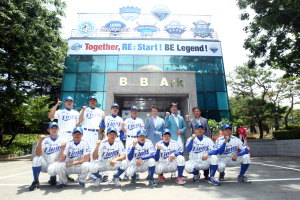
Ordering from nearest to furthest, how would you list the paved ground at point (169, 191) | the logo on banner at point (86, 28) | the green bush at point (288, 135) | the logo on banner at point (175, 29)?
the paved ground at point (169, 191) → the green bush at point (288, 135) → the logo on banner at point (86, 28) → the logo on banner at point (175, 29)

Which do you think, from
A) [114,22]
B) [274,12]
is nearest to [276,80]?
[274,12]

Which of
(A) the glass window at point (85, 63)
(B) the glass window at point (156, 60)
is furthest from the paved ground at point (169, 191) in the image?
(B) the glass window at point (156, 60)

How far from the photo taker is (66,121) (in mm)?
5293

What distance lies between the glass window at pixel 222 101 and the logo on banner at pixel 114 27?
44.7 ft

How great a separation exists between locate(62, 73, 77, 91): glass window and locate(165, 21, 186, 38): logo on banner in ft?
41.1

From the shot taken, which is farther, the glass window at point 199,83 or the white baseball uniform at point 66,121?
the glass window at point 199,83

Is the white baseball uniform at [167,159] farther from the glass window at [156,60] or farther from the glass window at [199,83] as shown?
the glass window at [156,60]

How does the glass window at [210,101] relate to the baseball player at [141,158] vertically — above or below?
above

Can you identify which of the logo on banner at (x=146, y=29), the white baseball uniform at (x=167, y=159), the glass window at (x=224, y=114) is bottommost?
the white baseball uniform at (x=167, y=159)

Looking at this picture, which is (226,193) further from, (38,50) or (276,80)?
(276,80)

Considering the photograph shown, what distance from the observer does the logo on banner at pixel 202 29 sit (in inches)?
852

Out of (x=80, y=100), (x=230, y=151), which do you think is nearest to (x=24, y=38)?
(x=80, y=100)

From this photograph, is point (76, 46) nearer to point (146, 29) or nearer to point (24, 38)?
point (146, 29)

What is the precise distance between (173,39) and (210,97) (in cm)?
821
